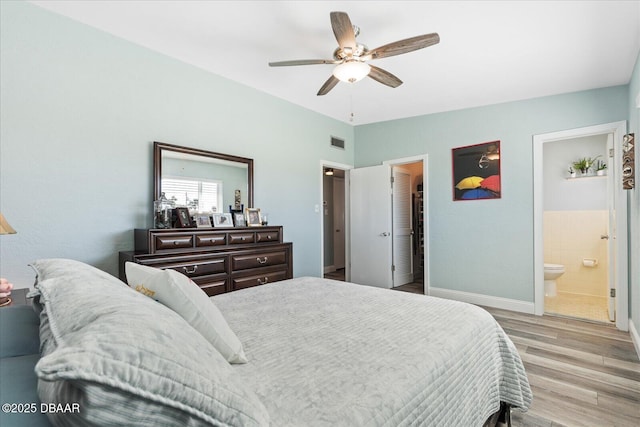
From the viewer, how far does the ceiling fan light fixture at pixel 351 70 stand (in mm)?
2551

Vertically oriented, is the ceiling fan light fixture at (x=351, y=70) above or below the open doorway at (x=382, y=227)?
above

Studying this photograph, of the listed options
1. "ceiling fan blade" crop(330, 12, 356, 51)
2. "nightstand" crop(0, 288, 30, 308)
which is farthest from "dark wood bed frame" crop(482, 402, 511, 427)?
"nightstand" crop(0, 288, 30, 308)

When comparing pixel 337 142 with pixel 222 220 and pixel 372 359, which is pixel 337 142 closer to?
pixel 222 220

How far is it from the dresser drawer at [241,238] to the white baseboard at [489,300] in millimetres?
2875

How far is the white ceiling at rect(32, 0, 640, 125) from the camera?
2.31m

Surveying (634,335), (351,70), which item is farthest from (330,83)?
(634,335)

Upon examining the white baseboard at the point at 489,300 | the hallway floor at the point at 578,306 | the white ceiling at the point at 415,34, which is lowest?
the hallway floor at the point at 578,306

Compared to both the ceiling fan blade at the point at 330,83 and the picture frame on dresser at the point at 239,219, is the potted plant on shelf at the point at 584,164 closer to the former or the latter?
the ceiling fan blade at the point at 330,83

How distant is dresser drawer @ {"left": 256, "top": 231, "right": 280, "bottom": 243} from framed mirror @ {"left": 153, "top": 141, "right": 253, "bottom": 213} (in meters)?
0.42

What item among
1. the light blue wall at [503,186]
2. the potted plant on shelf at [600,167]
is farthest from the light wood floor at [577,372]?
the potted plant on shelf at [600,167]

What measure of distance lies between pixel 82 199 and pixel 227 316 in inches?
70.2

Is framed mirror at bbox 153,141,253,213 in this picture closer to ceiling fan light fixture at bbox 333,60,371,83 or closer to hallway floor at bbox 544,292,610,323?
ceiling fan light fixture at bbox 333,60,371,83

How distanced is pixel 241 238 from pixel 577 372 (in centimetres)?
305

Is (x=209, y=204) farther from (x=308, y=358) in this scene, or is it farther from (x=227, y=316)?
(x=308, y=358)
